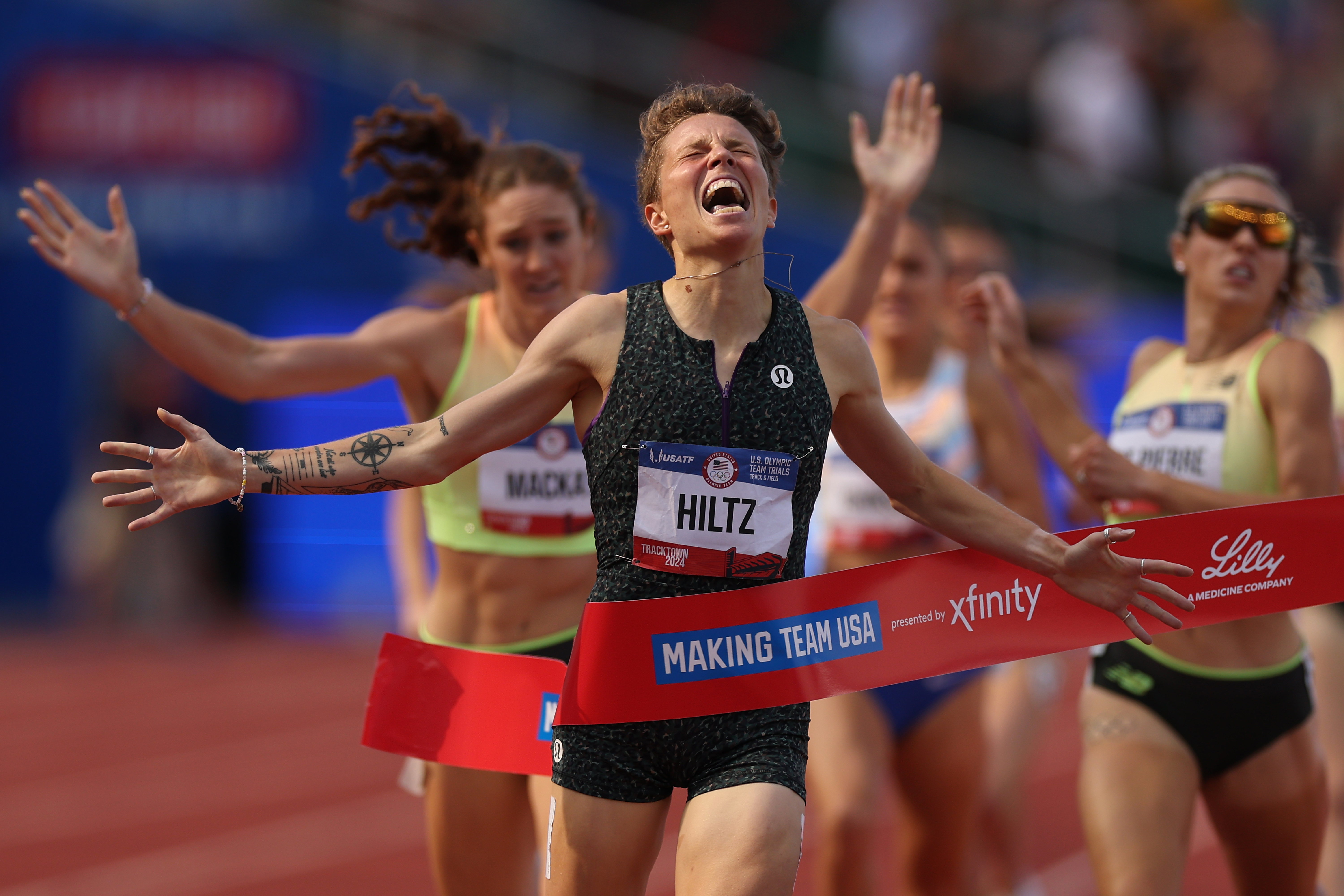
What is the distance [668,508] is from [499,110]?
2.92m

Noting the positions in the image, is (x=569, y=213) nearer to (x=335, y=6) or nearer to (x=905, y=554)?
(x=905, y=554)

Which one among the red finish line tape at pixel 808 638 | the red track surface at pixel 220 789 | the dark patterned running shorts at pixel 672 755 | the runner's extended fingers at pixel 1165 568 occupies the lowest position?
the red track surface at pixel 220 789

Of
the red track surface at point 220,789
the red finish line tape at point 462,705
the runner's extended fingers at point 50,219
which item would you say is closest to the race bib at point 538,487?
the red finish line tape at point 462,705

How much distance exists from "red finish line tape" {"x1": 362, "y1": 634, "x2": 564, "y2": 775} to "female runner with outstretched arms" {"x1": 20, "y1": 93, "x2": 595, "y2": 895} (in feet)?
1.08

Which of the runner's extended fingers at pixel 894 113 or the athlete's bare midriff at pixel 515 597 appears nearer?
the athlete's bare midriff at pixel 515 597

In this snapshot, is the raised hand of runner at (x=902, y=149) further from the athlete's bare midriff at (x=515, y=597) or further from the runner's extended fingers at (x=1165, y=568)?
the runner's extended fingers at (x=1165, y=568)

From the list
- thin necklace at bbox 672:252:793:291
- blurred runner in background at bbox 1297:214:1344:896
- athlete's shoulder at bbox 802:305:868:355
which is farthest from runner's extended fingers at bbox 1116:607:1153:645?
blurred runner in background at bbox 1297:214:1344:896

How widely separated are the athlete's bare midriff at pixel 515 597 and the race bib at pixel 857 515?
151 centimetres

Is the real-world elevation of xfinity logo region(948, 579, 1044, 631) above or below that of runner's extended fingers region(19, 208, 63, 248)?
below

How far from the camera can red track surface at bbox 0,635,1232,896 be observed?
7863mm

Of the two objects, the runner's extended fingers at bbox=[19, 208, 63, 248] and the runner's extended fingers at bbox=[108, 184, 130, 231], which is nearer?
the runner's extended fingers at bbox=[19, 208, 63, 248]

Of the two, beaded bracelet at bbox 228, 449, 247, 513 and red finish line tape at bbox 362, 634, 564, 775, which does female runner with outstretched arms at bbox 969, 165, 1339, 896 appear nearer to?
red finish line tape at bbox 362, 634, 564, 775

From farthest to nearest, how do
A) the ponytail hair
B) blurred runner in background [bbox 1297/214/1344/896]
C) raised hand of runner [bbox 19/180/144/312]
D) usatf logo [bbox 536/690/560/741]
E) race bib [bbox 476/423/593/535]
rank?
blurred runner in background [bbox 1297/214/1344/896] < the ponytail hair < race bib [bbox 476/423/593/535] < raised hand of runner [bbox 19/180/144/312] < usatf logo [bbox 536/690/560/741]

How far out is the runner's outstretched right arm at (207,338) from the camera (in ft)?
14.7
